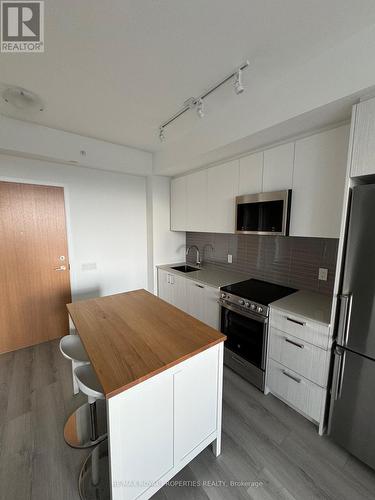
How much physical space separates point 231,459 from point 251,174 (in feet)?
8.06

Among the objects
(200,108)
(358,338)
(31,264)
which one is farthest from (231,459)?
(31,264)

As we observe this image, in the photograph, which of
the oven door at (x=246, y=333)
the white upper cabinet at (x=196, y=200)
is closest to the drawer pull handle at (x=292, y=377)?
the oven door at (x=246, y=333)

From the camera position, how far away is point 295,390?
6.01 ft

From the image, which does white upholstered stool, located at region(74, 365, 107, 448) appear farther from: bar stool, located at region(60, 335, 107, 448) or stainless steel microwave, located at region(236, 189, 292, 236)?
stainless steel microwave, located at region(236, 189, 292, 236)

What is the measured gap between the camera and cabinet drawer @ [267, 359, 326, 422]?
1706 mm

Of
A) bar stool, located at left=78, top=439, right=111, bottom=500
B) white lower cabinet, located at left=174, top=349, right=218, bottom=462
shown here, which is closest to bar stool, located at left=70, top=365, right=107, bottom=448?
bar stool, located at left=78, top=439, right=111, bottom=500

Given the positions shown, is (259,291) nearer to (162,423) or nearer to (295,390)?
(295,390)

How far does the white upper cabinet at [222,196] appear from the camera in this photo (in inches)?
100

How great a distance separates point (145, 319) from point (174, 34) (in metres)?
1.85

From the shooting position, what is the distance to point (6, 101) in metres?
1.89

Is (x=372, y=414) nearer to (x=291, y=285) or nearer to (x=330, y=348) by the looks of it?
(x=330, y=348)

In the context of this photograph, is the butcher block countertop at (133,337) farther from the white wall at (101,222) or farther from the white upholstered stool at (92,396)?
the white wall at (101,222)

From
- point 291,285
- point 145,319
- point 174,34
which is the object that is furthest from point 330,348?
point 174,34

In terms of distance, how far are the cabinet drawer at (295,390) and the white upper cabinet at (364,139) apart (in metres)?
1.62
